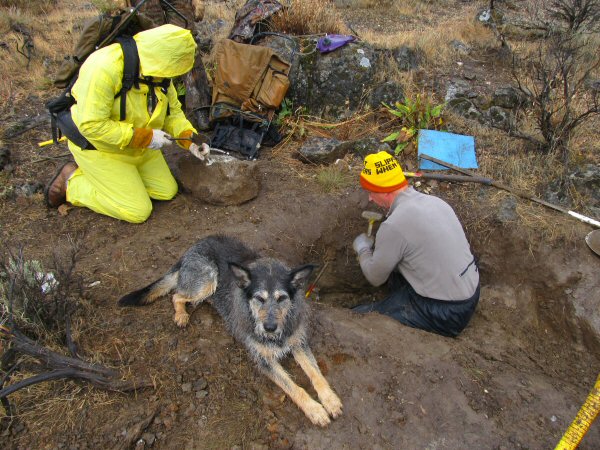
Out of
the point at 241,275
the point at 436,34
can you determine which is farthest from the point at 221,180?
the point at 436,34

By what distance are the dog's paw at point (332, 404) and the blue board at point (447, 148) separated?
417 cm

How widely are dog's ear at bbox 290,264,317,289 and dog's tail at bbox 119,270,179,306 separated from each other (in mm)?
1317

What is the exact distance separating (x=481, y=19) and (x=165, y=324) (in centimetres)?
1076

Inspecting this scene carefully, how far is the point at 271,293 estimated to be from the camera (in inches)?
133

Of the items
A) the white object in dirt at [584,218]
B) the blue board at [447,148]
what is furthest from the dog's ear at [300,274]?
the white object in dirt at [584,218]

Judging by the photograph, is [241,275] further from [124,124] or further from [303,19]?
[303,19]

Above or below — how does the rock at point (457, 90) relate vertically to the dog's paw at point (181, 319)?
above

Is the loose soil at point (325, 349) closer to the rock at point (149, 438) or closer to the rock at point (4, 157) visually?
the rock at point (149, 438)

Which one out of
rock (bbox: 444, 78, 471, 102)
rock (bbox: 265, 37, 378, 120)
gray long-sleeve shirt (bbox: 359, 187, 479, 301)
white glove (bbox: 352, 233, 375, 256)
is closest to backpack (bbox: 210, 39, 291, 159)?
rock (bbox: 265, 37, 378, 120)

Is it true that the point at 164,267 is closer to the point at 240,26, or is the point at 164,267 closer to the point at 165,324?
the point at 165,324

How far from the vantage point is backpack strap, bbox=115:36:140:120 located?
4305 millimetres

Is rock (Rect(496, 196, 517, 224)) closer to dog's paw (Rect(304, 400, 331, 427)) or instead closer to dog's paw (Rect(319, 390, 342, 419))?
dog's paw (Rect(319, 390, 342, 419))

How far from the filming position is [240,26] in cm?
754

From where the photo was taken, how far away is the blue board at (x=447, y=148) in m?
6.36
